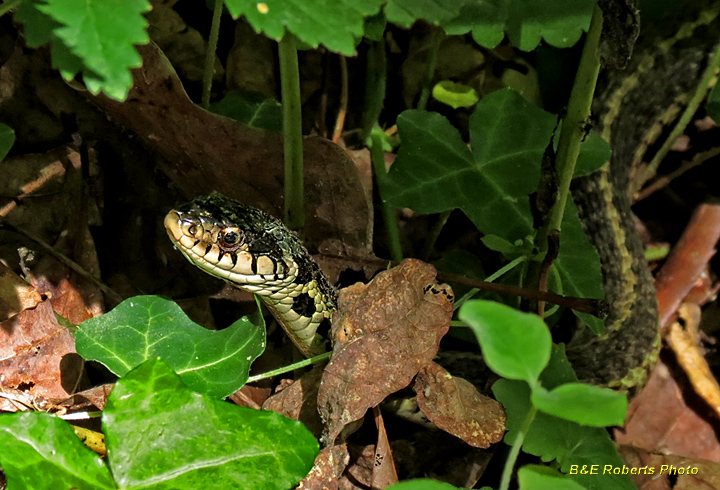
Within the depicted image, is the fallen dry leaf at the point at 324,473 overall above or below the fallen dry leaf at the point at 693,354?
above

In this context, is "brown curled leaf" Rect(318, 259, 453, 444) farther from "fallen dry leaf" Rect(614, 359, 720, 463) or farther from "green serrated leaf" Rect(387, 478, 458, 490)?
"fallen dry leaf" Rect(614, 359, 720, 463)

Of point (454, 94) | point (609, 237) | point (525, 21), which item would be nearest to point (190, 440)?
point (525, 21)

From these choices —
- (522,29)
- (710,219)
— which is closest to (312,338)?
(522,29)

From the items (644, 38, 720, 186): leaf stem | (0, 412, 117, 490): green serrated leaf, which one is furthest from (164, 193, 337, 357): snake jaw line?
(644, 38, 720, 186): leaf stem

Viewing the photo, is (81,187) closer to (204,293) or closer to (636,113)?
(204,293)

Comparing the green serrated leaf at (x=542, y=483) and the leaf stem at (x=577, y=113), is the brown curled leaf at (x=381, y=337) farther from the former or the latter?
the green serrated leaf at (x=542, y=483)

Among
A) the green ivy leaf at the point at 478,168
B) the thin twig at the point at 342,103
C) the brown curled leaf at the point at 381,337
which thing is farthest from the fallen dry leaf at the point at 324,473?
the thin twig at the point at 342,103

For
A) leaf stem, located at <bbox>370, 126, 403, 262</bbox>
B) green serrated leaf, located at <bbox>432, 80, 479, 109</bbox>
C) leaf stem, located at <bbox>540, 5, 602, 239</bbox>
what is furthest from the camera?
green serrated leaf, located at <bbox>432, 80, 479, 109</bbox>
